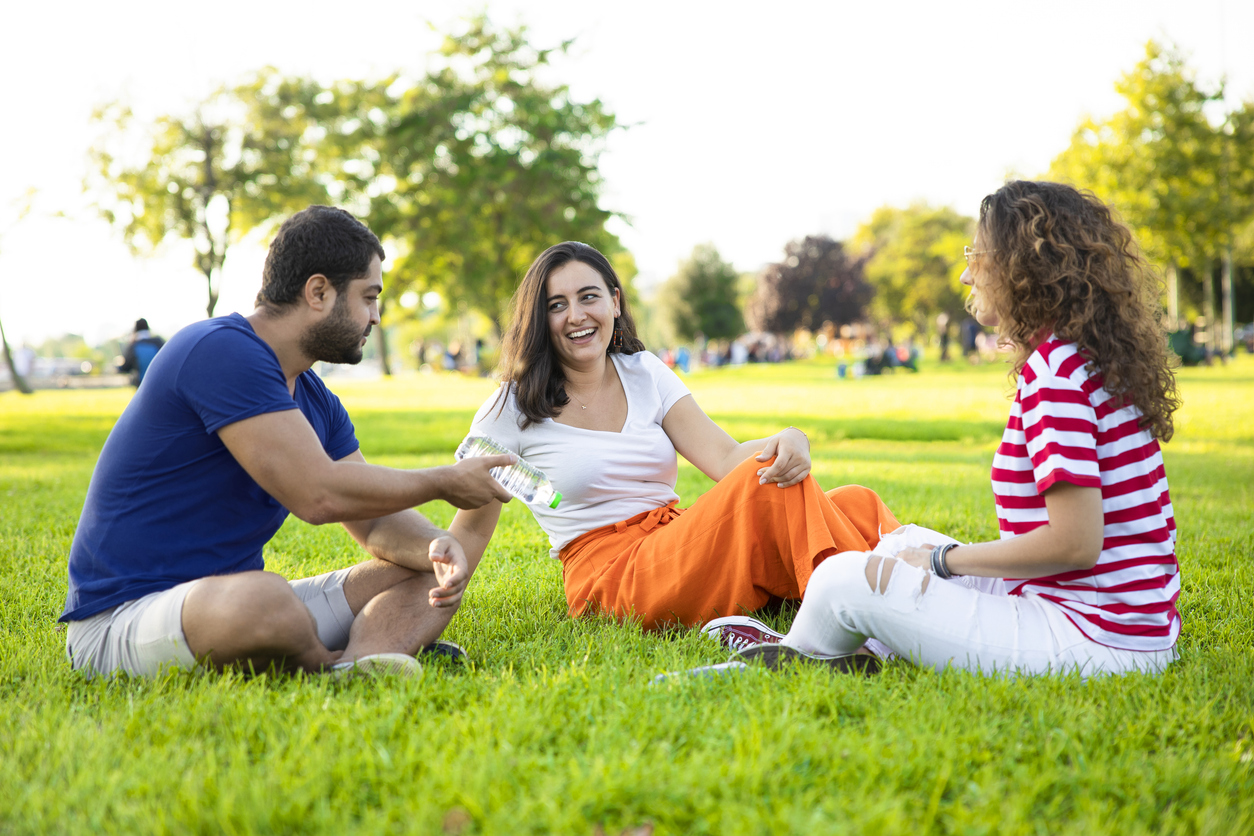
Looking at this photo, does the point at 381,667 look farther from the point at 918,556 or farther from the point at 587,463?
the point at 918,556

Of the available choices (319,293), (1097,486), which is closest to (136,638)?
(319,293)

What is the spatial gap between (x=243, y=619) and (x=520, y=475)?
1.40m

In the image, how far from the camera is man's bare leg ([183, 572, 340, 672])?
276 centimetres

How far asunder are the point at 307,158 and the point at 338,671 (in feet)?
110

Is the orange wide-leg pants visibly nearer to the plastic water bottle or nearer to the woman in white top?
the woman in white top

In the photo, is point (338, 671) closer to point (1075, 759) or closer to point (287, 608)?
point (287, 608)

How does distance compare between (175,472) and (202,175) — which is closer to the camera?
(175,472)

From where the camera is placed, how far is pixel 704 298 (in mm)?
73688

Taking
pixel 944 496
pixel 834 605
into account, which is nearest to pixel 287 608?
pixel 834 605

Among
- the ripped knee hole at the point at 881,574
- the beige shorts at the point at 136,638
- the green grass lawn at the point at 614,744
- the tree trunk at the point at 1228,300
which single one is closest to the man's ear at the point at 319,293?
the beige shorts at the point at 136,638

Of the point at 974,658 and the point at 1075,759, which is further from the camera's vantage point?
the point at 974,658

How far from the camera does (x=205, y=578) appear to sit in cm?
281

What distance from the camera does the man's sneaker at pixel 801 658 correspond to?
9.93 ft

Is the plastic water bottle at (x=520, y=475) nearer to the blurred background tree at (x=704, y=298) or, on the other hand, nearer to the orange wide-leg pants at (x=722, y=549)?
the orange wide-leg pants at (x=722, y=549)
